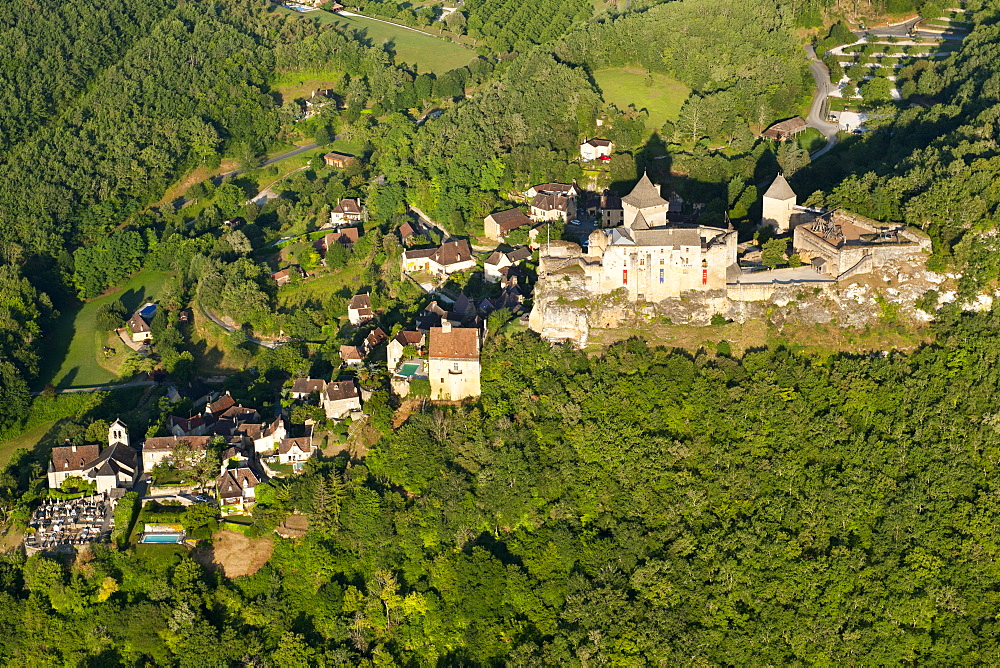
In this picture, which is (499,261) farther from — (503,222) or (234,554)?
(234,554)

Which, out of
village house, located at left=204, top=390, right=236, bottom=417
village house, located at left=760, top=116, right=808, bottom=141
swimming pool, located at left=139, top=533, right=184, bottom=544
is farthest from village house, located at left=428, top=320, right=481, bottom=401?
village house, located at left=760, top=116, right=808, bottom=141

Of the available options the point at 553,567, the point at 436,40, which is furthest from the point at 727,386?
the point at 436,40

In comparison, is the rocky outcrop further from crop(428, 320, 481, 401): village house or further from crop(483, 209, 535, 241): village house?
crop(483, 209, 535, 241): village house

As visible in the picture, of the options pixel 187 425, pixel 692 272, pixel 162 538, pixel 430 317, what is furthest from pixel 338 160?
pixel 162 538

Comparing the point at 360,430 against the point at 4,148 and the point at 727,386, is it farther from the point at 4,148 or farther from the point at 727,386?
the point at 4,148

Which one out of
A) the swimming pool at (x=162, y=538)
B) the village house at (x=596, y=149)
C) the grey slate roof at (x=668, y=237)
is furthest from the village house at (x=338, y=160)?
the swimming pool at (x=162, y=538)

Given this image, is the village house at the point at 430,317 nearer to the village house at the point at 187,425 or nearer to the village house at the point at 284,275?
the village house at the point at 187,425
